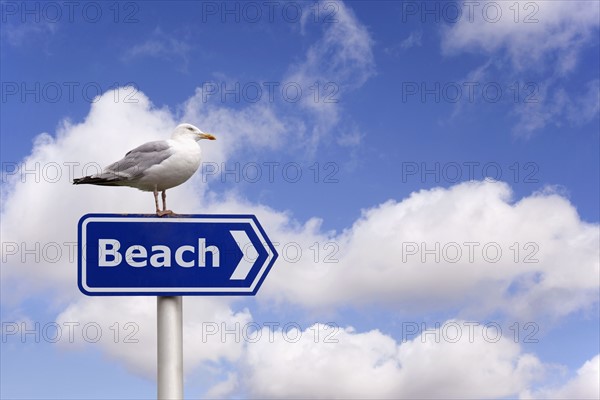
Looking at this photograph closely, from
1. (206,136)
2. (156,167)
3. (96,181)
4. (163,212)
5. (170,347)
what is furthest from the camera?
(206,136)

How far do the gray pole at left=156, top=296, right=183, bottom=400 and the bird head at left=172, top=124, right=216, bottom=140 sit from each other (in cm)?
148

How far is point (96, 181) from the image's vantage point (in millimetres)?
5324

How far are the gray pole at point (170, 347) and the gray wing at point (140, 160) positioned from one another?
116cm

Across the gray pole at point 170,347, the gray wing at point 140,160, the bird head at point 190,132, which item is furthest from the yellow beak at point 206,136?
the gray pole at point 170,347

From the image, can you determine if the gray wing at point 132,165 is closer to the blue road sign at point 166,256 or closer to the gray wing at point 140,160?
the gray wing at point 140,160

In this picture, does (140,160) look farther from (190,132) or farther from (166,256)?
(166,256)

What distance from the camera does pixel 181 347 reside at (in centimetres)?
449

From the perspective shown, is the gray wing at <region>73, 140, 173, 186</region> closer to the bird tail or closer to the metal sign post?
the bird tail

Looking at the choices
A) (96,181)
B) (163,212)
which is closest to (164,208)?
(163,212)

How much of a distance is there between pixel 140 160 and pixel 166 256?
1.04 m

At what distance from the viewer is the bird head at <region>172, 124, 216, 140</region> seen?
5410 millimetres

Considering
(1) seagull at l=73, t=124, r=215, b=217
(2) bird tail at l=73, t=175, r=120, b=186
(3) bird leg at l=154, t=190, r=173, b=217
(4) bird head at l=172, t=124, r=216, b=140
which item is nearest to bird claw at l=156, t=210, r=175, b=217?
(3) bird leg at l=154, t=190, r=173, b=217

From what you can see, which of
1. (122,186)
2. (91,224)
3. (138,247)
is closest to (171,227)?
(138,247)

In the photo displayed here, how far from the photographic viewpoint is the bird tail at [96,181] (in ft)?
17.4
